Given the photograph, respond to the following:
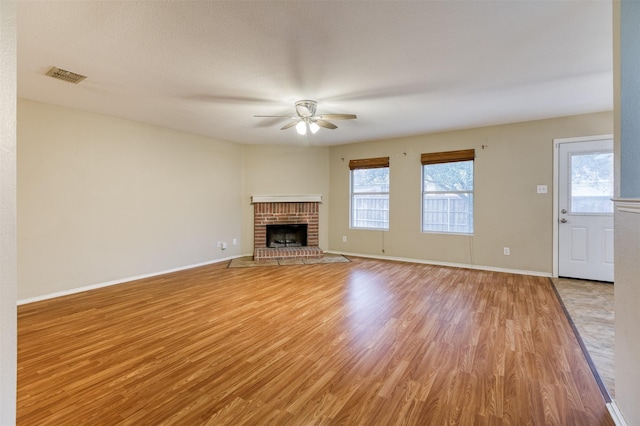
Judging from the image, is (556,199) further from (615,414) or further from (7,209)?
(7,209)

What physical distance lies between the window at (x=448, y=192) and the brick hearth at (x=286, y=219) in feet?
7.35

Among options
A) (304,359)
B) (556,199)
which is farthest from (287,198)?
(556,199)

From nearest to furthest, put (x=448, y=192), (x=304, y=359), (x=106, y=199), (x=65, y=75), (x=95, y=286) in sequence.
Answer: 1. (x=304, y=359)
2. (x=65, y=75)
3. (x=95, y=286)
4. (x=106, y=199)
5. (x=448, y=192)

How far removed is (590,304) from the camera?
125 inches

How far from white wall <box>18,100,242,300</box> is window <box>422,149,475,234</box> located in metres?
3.89

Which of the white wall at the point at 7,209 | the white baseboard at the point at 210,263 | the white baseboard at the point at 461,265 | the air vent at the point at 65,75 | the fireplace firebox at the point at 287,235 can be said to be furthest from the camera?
the fireplace firebox at the point at 287,235

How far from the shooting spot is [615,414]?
4.86ft

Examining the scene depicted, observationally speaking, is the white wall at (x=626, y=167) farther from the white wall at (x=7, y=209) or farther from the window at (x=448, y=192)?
the window at (x=448, y=192)

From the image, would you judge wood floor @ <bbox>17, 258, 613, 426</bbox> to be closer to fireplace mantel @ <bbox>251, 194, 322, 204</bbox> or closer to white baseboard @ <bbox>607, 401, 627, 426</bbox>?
white baseboard @ <bbox>607, 401, 627, 426</bbox>

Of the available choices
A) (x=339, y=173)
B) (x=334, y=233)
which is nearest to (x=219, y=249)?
(x=334, y=233)

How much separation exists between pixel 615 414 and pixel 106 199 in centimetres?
527

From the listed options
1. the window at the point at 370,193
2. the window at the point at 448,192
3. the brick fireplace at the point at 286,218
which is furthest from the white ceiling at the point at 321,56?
the brick fireplace at the point at 286,218

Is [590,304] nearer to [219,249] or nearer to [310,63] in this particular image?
[310,63]

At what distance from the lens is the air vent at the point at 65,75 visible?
8.73 feet
